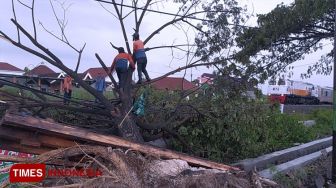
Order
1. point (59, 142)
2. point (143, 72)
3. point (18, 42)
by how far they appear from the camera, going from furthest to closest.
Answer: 1. point (143, 72)
2. point (18, 42)
3. point (59, 142)

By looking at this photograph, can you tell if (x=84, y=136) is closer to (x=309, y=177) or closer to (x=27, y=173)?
(x=27, y=173)

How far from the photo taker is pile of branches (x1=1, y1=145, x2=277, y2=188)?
558cm

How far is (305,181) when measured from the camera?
9.02m

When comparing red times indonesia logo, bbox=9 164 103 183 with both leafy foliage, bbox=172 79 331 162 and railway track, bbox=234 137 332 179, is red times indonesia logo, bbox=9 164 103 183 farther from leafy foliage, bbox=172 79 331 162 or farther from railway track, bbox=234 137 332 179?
leafy foliage, bbox=172 79 331 162

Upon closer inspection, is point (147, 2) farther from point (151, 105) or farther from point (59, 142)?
point (59, 142)

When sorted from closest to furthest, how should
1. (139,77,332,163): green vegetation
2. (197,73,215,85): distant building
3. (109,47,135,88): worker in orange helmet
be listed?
(109,47,135,88): worker in orange helmet
(139,77,332,163): green vegetation
(197,73,215,85): distant building

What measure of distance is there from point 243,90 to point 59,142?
5765 millimetres

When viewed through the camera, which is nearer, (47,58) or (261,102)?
(47,58)

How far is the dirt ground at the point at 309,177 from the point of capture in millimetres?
8312

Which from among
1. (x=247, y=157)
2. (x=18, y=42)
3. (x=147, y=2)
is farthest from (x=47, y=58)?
(x=247, y=157)

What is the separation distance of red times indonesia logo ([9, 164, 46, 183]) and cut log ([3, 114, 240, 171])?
50 centimetres

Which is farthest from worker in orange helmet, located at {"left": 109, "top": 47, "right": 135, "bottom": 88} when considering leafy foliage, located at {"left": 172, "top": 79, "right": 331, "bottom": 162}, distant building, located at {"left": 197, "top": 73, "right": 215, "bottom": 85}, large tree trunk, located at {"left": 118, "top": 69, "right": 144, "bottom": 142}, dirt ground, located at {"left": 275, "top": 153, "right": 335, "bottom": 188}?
dirt ground, located at {"left": 275, "top": 153, "right": 335, "bottom": 188}

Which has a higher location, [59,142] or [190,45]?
[190,45]

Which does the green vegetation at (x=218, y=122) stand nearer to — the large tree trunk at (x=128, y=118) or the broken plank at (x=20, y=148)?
the large tree trunk at (x=128, y=118)
